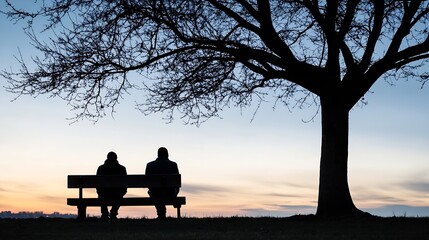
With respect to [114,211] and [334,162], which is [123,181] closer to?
[114,211]

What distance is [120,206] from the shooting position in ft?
68.4

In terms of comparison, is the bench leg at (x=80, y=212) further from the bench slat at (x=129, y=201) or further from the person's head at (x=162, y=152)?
the person's head at (x=162, y=152)

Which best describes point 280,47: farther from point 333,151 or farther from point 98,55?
point 98,55

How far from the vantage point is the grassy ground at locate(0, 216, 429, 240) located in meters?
14.5

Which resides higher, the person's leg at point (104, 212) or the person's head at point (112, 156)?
the person's head at point (112, 156)

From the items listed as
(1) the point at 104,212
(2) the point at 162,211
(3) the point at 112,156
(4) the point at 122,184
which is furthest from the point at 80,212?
(2) the point at 162,211

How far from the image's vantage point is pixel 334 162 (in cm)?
2009

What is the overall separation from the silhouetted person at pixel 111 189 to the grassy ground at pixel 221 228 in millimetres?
1161

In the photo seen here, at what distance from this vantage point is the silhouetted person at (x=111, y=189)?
21.1 m

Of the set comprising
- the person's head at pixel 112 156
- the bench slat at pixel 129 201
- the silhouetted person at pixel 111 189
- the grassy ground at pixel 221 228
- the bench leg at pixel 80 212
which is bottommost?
the grassy ground at pixel 221 228

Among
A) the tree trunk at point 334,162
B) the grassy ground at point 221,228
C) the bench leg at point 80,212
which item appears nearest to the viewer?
the grassy ground at point 221,228

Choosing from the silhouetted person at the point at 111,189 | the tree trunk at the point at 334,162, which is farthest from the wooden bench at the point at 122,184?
the tree trunk at the point at 334,162

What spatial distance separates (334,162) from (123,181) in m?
5.74

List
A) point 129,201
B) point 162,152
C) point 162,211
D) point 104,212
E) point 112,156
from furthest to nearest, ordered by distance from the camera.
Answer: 1. point 162,152
2. point 112,156
3. point 104,212
4. point 162,211
5. point 129,201
